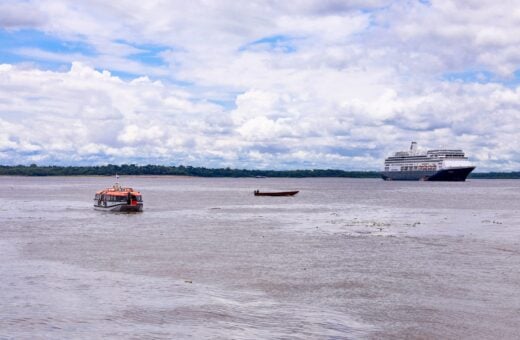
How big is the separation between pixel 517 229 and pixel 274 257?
89.8 feet

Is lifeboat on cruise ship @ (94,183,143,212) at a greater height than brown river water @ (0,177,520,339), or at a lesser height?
greater

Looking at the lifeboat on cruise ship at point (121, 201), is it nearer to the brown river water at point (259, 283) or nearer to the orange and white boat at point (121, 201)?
the orange and white boat at point (121, 201)

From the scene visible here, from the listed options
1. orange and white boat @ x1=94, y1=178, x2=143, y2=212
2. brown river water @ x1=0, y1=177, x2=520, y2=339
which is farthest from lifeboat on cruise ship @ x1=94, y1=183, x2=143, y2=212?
brown river water @ x1=0, y1=177, x2=520, y2=339

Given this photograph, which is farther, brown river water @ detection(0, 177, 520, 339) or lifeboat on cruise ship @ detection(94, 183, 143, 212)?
lifeboat on cruise ship @ detection(94, 183, 143, 212)

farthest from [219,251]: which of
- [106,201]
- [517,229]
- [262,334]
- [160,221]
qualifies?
[106,201]

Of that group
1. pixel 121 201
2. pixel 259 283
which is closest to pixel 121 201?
pixel 121 201

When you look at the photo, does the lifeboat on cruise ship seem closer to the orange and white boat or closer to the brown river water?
the orange and white boat

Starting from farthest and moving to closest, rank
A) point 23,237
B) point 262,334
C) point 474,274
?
point 23,237 < point 474,274 < point 262,334

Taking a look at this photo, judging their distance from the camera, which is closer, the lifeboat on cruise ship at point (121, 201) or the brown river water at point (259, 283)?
the brown river water at point (259, 283)

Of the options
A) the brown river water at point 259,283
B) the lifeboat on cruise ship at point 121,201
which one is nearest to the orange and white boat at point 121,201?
the lifeboat on cruise ship at point 121,201

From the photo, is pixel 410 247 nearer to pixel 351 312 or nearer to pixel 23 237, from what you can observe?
pixel 351 312

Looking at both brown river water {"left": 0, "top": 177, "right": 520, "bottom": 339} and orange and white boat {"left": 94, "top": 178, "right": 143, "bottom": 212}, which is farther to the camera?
orange and white boat {"left": 94, "top": 178, "right": 143, "bottom": 212}

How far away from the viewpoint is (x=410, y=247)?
4025cm

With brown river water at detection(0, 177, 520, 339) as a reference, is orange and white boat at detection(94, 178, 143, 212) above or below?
above
